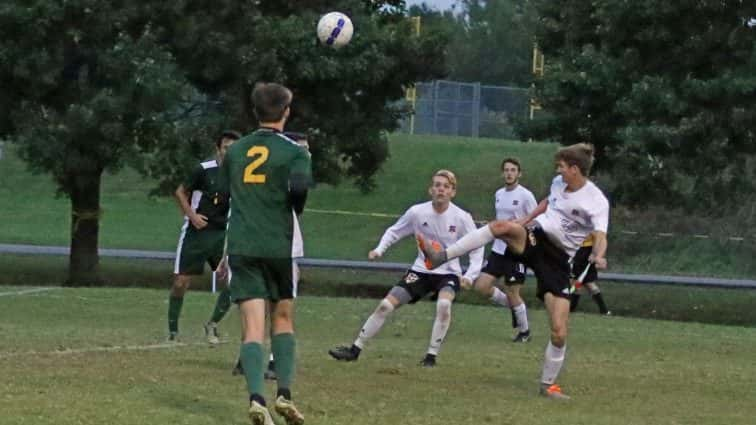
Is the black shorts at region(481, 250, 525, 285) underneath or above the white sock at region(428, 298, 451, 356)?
underneath

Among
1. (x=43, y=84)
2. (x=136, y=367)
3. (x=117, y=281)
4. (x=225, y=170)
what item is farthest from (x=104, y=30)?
(x=225, y=170)

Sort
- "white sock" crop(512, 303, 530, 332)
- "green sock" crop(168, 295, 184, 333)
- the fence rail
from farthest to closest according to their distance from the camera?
the fence rail → "white sock" crop(512, 303, 530, 332) → "green sock" crop(168, 295, 184, 333)

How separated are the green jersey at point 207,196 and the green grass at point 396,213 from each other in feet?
82.5

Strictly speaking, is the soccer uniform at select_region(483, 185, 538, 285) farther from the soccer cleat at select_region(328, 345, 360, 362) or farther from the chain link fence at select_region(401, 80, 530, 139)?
the chain link fence at select_region(401, 80, 530, 139)

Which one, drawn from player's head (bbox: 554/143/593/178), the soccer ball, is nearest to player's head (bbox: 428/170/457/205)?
player's head (bbox: 554/143/593/178)

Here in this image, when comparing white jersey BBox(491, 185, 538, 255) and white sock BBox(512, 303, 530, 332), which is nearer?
white sock BBox(512, 303, 530, 332)

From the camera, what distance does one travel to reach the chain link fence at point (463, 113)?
6569 centimetres

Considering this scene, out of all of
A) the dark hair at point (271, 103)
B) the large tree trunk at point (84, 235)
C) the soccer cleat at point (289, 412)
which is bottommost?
the large tree trunk at point (84, 235)

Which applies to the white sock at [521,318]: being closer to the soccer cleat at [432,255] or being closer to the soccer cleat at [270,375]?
the soccer cleat at [432,255]

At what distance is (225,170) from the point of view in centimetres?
938

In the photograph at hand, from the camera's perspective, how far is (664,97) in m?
26.3

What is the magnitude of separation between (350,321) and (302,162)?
35.1ft

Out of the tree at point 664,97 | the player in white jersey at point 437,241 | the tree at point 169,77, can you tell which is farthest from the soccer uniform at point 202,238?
the tree at point 169,77

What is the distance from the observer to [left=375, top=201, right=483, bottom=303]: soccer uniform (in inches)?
551
